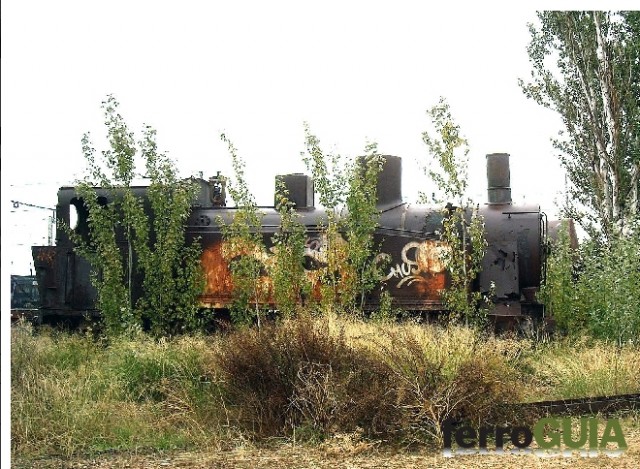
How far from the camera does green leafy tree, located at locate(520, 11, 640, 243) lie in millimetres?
17531

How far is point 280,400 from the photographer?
24.4 feet

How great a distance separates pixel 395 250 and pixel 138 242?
4281mm

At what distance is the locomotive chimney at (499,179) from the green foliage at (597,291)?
3.97ft

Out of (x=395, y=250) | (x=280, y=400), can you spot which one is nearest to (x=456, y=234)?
(x=395, y=250)

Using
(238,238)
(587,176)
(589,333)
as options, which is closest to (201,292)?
(238,238)

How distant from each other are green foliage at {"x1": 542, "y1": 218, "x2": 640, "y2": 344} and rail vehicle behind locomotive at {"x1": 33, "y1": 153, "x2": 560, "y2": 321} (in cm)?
41

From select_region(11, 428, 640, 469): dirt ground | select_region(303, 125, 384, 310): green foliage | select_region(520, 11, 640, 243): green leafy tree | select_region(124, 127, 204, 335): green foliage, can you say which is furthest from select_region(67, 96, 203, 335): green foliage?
select_region(520, 11, 640, 243): green leafy tree

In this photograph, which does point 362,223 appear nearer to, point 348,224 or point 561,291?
point 348,224

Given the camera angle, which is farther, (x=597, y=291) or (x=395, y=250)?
(x=597, y=291)

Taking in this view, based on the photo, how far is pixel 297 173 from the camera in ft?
45.3

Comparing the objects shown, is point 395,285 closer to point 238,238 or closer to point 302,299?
point 302,299

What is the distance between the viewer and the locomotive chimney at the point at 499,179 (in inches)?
538

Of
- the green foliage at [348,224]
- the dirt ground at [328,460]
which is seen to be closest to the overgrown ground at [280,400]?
the dirt ground at [328,460]

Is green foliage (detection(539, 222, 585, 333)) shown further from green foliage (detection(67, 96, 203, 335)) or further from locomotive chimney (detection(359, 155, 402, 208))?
green foliage (detection(67, 96, 203, 335))
